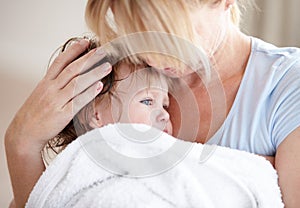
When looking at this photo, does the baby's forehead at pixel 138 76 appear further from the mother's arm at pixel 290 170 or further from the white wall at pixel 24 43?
the white wall at pixel 24 43

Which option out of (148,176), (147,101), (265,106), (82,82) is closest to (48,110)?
(82,82)

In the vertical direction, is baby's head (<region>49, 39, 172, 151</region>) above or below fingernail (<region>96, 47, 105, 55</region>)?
below

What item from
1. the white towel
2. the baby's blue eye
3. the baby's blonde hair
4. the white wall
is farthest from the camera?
the white wall

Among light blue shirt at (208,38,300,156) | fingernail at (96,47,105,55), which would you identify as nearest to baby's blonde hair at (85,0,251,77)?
fingernail at (96,47,105,55)

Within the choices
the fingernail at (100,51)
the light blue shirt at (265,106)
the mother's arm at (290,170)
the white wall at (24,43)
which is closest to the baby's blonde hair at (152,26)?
the fingernail at (100,51)

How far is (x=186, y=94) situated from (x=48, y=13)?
0.54 metres

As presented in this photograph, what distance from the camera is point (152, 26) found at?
977mm

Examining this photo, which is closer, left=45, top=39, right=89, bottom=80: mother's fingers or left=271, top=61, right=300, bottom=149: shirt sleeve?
left=271, top=61, right=300, bottom=149: shirt sleeve

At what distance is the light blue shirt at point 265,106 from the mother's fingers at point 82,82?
26 centimetres

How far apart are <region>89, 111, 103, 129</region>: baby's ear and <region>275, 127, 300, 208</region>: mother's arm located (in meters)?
0.35

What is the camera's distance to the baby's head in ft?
3.45

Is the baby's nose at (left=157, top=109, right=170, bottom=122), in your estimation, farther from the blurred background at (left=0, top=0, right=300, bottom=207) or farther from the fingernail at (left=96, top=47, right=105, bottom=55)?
the blurred background at (left=0, top=0, right=300, bottom=207)

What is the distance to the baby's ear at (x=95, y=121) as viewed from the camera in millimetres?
1051

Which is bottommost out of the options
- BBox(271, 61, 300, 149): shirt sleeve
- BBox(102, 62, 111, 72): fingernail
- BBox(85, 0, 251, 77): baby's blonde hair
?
BBox(271, 61, 300, 149): shirt sleeve
